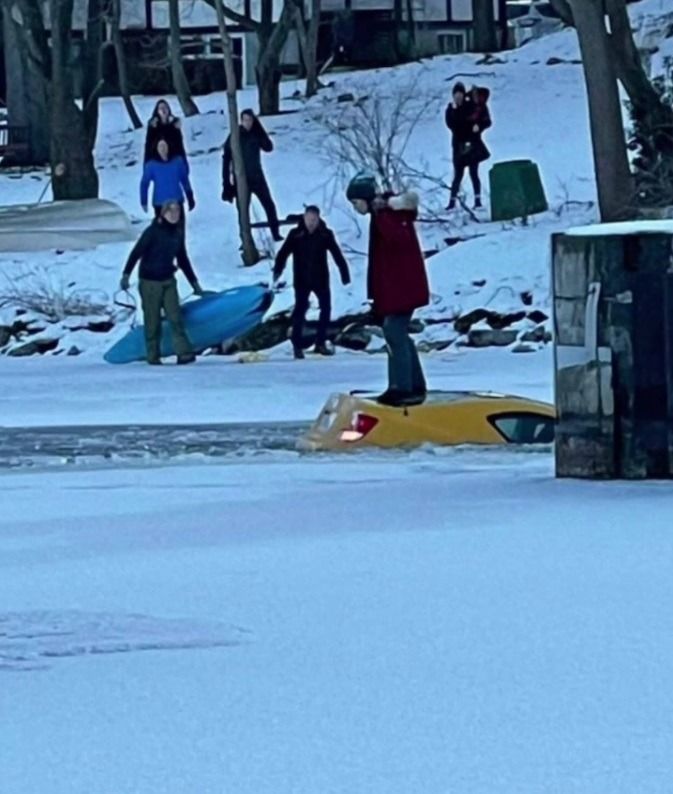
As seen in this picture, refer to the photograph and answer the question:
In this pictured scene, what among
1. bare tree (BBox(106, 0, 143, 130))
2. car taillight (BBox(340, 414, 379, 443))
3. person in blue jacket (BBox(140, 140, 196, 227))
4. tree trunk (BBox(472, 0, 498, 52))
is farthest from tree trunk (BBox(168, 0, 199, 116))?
car taillight (BBox(340, 414, 379, 443))

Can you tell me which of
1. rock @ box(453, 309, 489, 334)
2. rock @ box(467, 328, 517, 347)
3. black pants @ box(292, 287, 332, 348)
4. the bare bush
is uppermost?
black pants @ box(292, 287, 332, 348)

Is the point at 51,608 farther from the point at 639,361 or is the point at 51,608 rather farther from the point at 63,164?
the point at 63,164

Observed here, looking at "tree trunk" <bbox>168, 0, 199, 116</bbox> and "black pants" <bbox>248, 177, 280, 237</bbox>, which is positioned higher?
"tree trunk" <bbox>168, 0, 199, 116</bbox>

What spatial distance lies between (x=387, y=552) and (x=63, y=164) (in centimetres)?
2566

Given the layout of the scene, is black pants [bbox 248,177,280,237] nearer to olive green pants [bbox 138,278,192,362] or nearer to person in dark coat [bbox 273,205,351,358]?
person in dark coat [bbox 273,205,351,358]

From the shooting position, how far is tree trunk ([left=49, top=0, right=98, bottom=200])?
3416 centimetres

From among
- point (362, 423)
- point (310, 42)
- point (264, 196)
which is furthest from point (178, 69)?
point (362, 423)

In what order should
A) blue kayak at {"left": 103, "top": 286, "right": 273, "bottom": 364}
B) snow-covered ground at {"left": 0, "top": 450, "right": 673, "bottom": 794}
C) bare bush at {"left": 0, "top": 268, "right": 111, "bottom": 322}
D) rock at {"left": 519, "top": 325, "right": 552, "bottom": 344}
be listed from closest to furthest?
snow-covered ground at {"left": 0, "top": 450, "right": 673, "bottom": 794}
blue kayak at {"left": 103, "top": 286, "right": 273, "bottom": 364}
rock at {"left": 519, "top": 325, "right": 552, "bottom": 344}
bare bush at {"left": 0, "top": 268, "right": 111, "bottom": 322}

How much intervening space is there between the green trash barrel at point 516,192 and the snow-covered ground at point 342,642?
17012 mm

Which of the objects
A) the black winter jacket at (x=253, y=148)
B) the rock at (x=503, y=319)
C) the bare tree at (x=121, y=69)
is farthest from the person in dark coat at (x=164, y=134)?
the bare tree at (x=121, y=69)

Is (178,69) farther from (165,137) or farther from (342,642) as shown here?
(342,642)

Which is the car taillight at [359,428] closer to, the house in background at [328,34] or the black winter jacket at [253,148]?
the black winter jacket at [253,148]

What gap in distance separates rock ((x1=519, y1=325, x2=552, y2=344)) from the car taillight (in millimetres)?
9145

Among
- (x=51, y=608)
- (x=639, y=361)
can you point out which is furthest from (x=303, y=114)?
(x=51, y=608)
